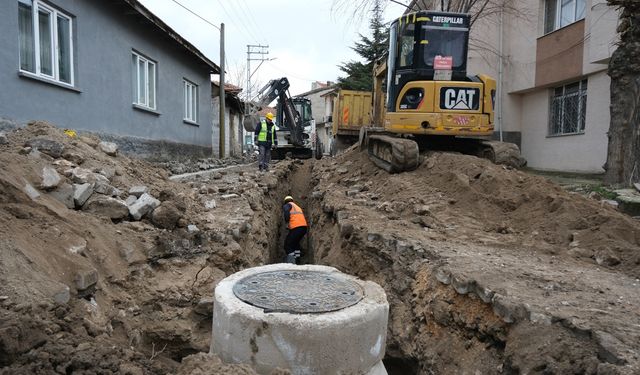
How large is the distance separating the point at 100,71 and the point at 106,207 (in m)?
5.11

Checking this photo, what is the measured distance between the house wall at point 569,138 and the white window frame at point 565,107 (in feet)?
0.41

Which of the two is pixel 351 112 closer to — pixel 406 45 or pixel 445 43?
pixel 406 45

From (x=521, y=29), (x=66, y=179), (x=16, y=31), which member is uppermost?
(x=521, y=29)

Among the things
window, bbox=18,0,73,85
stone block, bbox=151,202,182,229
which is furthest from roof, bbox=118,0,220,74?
stone block, bbox=151,202,182,229

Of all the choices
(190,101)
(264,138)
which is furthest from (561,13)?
(190,101)

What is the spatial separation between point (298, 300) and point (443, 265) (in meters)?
1.66

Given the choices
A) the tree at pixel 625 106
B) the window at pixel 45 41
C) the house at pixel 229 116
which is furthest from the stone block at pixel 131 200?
the house at pixel 229 116

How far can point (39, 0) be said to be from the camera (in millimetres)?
6621

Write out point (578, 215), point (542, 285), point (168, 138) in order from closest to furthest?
point (542, 285) → point (578, 215) → point (168, 138)

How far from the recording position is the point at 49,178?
13.4 ft

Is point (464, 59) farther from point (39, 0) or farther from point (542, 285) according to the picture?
point (39, 0)

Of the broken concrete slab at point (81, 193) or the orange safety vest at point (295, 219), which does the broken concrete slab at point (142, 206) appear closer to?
the broken concrete slab at point (81, 193)

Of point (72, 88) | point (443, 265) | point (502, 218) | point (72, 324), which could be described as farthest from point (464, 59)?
point (72, 324)

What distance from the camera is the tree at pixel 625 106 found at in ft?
24.5
